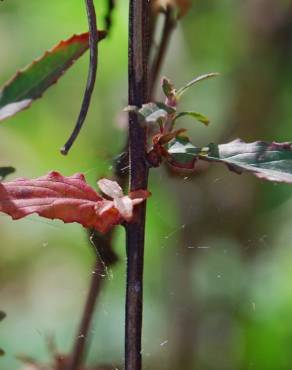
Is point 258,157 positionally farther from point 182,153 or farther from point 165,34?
point 165,34

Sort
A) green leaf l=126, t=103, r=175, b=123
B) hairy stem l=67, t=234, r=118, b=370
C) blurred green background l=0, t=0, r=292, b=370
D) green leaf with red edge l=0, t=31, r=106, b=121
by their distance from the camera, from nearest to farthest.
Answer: green leaf l=126, t=103, r=175, b=123
green leaf with red edge l=0, t=31, r=106, b=121
hairy stem l=67, t=234, r=118, b=370
blurred green background l=0, t=0, r=292, b=370

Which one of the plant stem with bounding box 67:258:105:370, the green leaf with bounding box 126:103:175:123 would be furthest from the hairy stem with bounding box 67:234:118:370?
the green leaf with bounding box 126:103:175:123

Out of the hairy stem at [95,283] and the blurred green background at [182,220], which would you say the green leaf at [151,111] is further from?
the blurred green background at [182,220]

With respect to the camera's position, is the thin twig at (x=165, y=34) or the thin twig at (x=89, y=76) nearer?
the thin twig at (x=89, y=76)

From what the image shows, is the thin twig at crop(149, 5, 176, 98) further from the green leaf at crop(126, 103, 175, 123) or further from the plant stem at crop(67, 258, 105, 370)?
the green leaf at crop(126, 103, 175, 123)

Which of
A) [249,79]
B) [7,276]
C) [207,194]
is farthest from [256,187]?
[7,276]

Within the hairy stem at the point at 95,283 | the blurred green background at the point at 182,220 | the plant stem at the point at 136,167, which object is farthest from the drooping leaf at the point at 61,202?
the blurred green background at the point at 182,220
